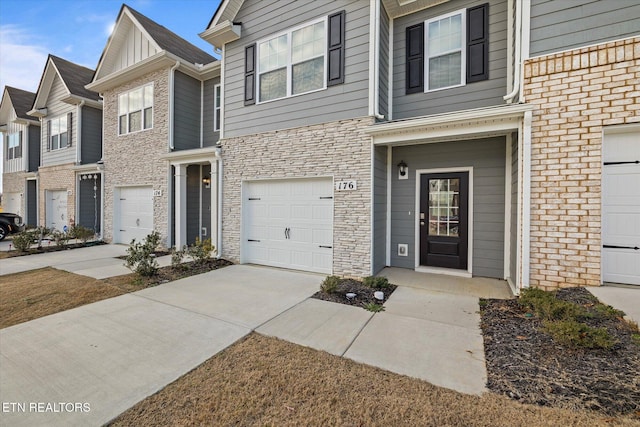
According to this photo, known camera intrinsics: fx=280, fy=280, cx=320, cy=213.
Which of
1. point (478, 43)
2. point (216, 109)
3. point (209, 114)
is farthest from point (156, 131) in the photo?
point (478, 43)

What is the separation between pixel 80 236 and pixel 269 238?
8118 mm

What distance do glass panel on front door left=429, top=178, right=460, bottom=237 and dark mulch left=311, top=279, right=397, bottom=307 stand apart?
6.08ft

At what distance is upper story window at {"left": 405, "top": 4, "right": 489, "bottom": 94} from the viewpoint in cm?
542

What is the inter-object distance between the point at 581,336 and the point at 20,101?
24180mm

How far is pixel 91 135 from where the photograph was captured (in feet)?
40.8

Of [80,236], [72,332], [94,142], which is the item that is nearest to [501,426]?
[72,332]

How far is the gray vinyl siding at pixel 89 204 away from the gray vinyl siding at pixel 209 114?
627cm

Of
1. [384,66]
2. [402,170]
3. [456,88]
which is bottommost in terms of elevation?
[402,170]

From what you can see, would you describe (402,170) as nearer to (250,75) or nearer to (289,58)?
(289,58)

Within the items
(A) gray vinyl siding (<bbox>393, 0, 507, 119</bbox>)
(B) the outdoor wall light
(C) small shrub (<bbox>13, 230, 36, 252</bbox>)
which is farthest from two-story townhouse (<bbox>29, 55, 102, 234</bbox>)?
(A) gray vinyl siding (<bbox>393, 0, 507, 119</bbox>)

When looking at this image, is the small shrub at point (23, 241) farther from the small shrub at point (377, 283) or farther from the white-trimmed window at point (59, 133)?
the small shrub at point (377, 283)

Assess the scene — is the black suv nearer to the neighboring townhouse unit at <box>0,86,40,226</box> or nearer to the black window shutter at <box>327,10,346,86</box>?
the neighboring townhouse unit at <box>0,86,40,226</box>

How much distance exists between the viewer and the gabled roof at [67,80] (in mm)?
11977

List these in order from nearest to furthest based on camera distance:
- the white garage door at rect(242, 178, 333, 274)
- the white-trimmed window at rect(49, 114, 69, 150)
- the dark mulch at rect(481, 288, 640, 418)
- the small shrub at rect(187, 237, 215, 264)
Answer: the dark mulch at rect(481, 288, 640, 418) < the white garage door at rect(242, 178, 333, 274) < the small shrub at rect(187, 237, 215, 264) < the white-trimmed window at rect(49, 114, 69, 150)
